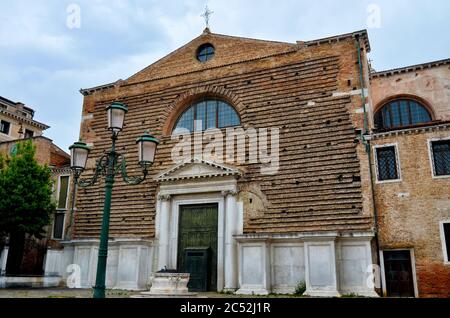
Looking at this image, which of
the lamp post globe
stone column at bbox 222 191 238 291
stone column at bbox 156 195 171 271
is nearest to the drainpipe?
stone column at bbox 222 191 238 291

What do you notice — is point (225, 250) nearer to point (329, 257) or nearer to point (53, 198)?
point (329, 257)

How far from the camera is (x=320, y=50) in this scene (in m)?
16.5

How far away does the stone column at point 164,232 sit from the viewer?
1642 centimetres

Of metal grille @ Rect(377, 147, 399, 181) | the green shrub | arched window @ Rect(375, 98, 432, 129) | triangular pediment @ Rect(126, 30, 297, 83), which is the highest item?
triangular pediment @ Rect(126, 30, 297, 83)

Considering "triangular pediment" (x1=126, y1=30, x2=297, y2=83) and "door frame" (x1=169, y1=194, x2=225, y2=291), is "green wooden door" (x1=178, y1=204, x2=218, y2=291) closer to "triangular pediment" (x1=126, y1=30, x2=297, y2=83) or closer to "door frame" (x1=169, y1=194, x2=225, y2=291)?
"door frame" (x1=169, y1=194, x2=225, y2=291)

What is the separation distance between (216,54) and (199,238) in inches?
329

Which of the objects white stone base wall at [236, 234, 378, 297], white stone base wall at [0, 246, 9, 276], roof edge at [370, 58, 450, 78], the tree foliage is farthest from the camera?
white stone base wall at [0, 246, 9, 276]

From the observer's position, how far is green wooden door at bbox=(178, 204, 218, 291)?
51.2 ft

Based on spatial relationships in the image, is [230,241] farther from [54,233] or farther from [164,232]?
[54,233]

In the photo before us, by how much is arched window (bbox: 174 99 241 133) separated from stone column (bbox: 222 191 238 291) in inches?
133

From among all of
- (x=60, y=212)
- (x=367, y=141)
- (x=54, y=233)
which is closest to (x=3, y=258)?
(x=54, y=233)

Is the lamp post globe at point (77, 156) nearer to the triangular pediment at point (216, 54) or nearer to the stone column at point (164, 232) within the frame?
the stone column at point (164, 232)

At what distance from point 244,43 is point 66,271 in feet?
42.3

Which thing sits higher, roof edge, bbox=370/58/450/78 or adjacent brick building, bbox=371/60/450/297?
roof edge, bbox=370/58/450/78
